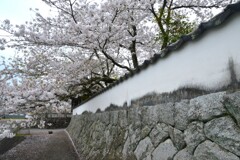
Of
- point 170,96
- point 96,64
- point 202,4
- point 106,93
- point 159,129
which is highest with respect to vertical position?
point 202,4

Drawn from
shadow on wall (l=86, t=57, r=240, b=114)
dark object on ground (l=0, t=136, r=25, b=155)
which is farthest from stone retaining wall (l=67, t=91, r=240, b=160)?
dark object on ground (l=0, t=136, r=25, b=155)

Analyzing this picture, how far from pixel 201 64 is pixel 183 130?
72 centimetres

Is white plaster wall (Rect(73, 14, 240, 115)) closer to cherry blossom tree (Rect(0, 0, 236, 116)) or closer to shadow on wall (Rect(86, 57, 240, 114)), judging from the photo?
shadow on wall (Rect(86, 57, 240, 114))

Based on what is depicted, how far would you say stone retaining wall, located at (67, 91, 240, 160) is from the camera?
1.93 m

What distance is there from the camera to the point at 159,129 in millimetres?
3137

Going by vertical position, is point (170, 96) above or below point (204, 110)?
above

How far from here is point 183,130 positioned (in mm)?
2555

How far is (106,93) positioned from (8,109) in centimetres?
263

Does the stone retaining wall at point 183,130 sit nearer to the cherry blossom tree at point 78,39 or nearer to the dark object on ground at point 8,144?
the cherry blossom tree at point 78,39

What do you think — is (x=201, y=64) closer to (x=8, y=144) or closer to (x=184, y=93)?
(x=184, y=93)

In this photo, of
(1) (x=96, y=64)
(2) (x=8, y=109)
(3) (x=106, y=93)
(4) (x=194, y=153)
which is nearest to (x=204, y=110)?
(4) (x=194, y=153)

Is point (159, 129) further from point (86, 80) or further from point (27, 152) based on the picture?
point (27, 152)

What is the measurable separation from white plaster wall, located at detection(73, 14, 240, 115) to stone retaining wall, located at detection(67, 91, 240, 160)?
0.70 feet

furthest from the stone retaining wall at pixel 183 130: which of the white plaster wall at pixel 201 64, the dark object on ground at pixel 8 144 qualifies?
the dark object on ground at pixel 8 144
